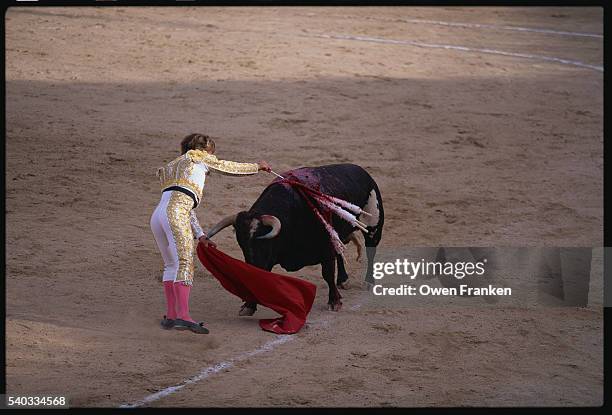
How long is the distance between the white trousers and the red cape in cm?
27

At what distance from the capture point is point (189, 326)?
7520mm

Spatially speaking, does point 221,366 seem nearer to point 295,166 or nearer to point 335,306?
point 335,306

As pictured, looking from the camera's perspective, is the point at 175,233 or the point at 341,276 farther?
the point at 341,276

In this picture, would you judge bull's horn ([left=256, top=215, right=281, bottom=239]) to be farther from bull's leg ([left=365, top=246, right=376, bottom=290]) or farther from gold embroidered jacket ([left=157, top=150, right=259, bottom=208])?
bull's leg ([left=365, top=246, right=376, bottom=290])

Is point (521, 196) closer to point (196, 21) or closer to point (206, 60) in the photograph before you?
point (206, 60)

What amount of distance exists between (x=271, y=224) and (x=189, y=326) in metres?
0.81

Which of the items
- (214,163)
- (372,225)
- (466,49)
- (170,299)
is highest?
(214,163)

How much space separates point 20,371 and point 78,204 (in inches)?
140

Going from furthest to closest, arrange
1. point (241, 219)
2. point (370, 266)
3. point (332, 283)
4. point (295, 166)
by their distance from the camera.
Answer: point (295, 166) → point (370, 266) → point (332, 283) → point (241, 219)

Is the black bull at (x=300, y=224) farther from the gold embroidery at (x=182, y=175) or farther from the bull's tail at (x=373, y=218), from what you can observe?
the gold embroidery at (x=182, y=175)

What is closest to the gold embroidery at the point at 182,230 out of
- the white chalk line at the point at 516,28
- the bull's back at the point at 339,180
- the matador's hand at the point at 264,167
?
the matador's hand at the point at 264,167

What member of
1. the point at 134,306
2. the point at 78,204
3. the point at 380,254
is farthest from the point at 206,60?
the point at 134,306

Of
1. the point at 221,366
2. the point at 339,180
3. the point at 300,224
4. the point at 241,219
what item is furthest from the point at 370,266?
the point at 221,366

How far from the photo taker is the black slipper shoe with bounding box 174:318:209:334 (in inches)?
295
